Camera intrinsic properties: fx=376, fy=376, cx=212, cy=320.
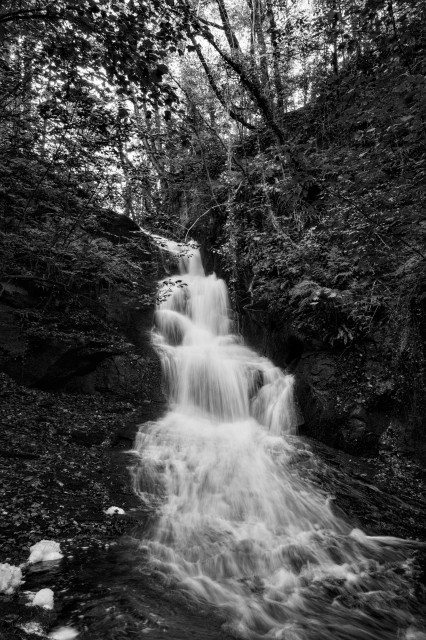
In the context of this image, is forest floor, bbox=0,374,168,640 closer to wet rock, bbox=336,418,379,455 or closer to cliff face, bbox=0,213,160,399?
cliff face, bbox=0,213,160,399

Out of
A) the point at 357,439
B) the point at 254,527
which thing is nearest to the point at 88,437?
the point at 254,527

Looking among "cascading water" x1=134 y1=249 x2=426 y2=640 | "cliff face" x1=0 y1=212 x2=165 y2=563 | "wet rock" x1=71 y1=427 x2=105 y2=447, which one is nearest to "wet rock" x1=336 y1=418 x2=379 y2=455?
"cascading water" x1=134 y1=249 x2=426 y2=640

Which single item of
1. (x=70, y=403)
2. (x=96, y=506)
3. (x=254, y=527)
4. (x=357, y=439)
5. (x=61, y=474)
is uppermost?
(x=70, y=403)

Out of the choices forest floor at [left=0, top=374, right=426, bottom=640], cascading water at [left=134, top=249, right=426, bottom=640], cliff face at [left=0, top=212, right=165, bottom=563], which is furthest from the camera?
cliff face at [left=0, top=212, right=165, bottom=563]

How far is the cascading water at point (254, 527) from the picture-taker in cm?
371

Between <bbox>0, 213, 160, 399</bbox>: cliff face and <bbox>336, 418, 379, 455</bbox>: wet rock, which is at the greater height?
<bbox>0, 213, 160, 399</bbox>: cliff face

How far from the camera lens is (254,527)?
5.38m

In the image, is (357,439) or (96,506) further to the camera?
(357,439)

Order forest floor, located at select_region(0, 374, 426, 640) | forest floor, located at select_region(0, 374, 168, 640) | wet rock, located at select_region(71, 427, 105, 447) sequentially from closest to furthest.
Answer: forest floor, located at select_region(0, 374, 426, 640), forest floor, located at select_region(0, 374, 168, 640), wet rock, located at select_region(71, 427, 105, 447)

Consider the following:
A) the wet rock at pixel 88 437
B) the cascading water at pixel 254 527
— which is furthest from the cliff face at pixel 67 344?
the wet rock at pixel 88 437

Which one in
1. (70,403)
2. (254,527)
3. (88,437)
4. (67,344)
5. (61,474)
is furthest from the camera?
(67,344)

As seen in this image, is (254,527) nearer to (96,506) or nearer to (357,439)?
(96,506)

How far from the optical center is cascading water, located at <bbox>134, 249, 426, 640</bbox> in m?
3.71

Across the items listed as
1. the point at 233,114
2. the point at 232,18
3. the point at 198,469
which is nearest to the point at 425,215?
the point at 198,469
